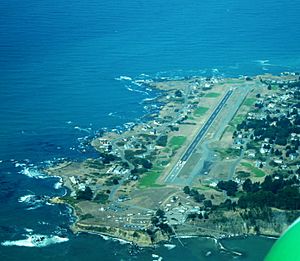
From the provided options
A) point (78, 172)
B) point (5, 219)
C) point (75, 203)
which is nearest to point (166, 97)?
point (78, 172)

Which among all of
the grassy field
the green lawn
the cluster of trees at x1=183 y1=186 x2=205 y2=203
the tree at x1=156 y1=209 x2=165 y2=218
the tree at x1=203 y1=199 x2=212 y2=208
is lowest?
the tree at x1=156 y1=209 x2=165 y2=218

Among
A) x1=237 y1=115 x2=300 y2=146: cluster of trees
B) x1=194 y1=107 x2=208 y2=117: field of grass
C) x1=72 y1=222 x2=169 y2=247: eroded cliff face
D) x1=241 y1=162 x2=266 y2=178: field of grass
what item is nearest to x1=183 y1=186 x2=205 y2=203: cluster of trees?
Result: x1=72 y1=222 x2=169 y2=247: eroded cliff face

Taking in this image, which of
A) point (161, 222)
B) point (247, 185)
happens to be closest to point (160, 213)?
point (161, 222)

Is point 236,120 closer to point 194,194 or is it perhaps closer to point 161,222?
point 194,194

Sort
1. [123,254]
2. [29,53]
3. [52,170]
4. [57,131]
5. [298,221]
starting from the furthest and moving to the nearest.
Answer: [29,53] < [57,131] < [52,170] < [123,254] < [298,221]

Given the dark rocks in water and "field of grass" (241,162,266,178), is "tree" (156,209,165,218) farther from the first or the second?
"field of grass" (241,162,266,178)

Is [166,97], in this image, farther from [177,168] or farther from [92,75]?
[177,168]

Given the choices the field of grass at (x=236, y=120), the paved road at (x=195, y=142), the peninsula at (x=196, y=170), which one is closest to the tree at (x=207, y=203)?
the peninsula at (x=196, y=170)
